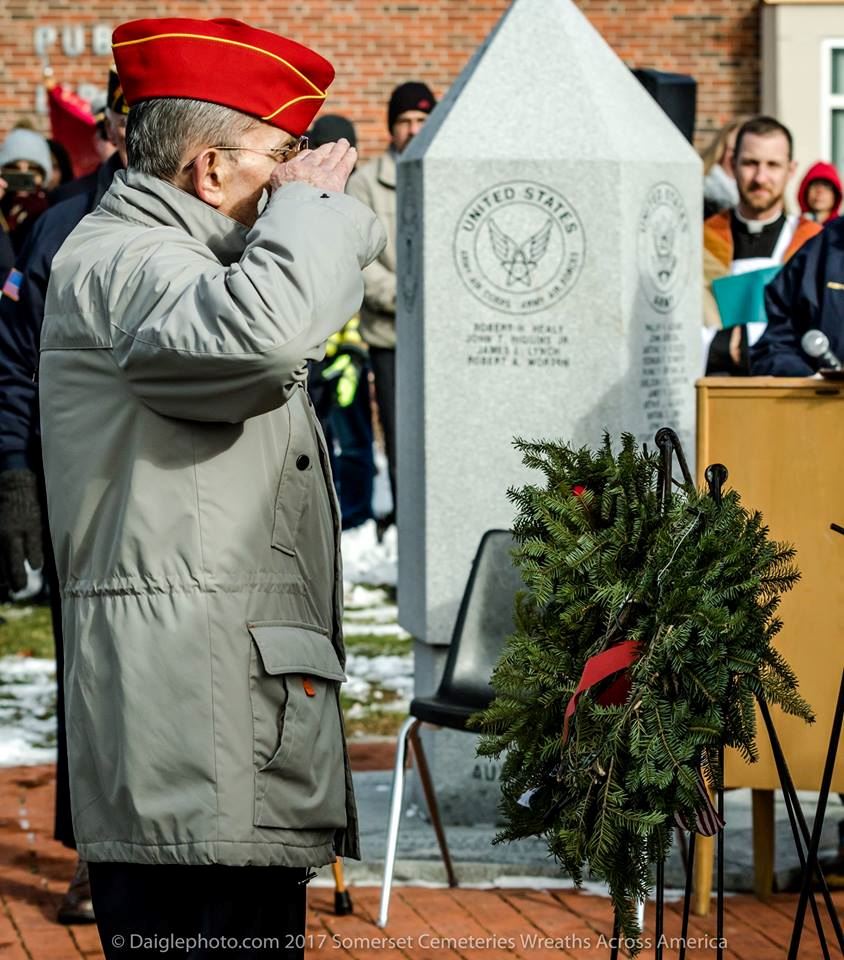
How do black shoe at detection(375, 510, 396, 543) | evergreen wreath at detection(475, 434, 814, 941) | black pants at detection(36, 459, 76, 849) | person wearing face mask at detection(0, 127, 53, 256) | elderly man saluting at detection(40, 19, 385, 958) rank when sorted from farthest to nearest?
1. black shoe at detection(375, 510, 396, 543)
2. person wearing face mask at detection(0, 127, 53, 256)
3. black pants at detection(36, 459, 76, 849)
4. evergreen wreath at detection(475, 434, 814, 941)
5. elderly man saluting at detection(40, 19, 385, 958)

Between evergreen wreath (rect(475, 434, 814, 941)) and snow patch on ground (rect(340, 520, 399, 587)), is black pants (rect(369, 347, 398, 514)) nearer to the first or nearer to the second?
snow patch on ground (rect(340, 520, 399, 587))

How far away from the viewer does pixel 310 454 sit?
2861mm

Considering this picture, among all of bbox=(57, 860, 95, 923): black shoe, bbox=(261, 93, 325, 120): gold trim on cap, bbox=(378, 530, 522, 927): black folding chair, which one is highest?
bbox=(261, 93, 325, 120): gold trim on cap

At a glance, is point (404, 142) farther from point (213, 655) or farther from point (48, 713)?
point (213, 655)

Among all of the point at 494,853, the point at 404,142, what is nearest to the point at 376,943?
the point at 494,853

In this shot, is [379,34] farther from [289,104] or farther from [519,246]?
[289,104]

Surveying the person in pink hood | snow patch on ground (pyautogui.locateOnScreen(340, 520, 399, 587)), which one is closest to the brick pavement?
snow patch on ground (pyautogui.locateOnScreen(340, 520, 399, 587))

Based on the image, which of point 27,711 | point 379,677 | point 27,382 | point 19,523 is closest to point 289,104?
point 27,382

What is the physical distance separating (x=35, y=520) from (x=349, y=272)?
2659 millimetres

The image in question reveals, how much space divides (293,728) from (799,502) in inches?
93.0

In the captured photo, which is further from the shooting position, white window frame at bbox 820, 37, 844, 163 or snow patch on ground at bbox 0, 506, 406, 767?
white window frame at bbox 820, 37, 844, 163

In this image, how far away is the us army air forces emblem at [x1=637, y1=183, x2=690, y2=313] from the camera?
226 inches

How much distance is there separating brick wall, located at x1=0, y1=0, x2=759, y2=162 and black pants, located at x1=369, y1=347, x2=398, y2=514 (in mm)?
6173

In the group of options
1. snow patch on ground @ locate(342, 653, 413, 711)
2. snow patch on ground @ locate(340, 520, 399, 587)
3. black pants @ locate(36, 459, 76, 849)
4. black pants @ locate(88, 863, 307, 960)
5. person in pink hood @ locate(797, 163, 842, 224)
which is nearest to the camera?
black pants @ locate(88, 863, 307, 960)
